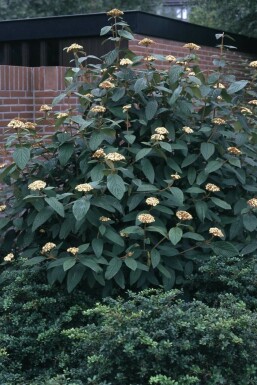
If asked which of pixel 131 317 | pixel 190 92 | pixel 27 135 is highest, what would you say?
pixel 190 92

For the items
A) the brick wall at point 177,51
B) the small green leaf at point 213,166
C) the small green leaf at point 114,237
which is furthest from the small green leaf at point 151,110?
the brick wall at point 177,51

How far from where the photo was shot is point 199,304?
3.52 metres

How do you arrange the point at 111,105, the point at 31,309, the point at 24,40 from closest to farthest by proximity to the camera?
the point at 31,309 < the point at 111,105 < the point at 24,40

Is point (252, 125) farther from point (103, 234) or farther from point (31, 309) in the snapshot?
point (31, 309)

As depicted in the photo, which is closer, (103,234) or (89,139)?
(103,234)

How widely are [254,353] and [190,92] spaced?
1.82 m

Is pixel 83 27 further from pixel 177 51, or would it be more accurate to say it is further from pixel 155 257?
pixel 155 257

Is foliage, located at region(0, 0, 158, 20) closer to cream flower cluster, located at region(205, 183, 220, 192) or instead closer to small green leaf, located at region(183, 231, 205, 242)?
cream flower cluster, located at region(205, 183, 220, 192)

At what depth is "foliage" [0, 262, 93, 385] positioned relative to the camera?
11.6 ft

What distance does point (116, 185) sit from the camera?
3850 millimetres

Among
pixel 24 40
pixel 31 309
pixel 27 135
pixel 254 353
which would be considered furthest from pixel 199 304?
pixel 24 40

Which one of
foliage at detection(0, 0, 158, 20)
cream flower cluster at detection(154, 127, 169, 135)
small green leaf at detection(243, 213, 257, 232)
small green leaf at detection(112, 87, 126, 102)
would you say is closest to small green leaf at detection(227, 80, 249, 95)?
cream flower cluster at detection(154, 127, 169, 135)

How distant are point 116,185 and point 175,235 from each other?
0.44m

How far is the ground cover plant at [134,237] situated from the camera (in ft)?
10.4
